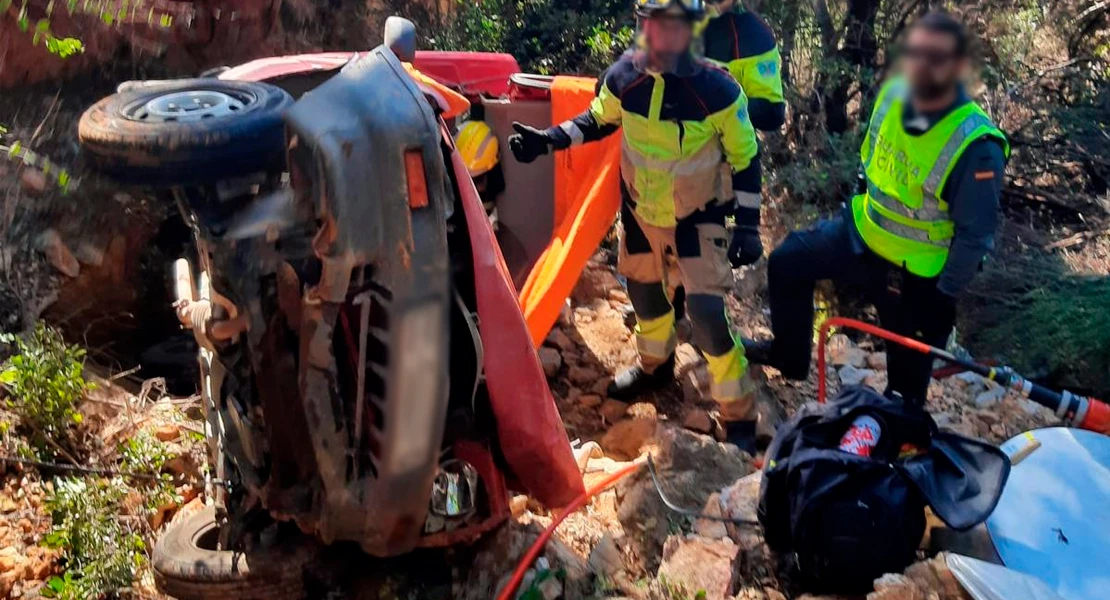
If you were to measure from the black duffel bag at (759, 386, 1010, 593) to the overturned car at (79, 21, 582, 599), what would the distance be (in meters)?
0.65

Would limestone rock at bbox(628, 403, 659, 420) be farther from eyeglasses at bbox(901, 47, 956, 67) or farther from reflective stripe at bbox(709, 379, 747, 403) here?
eyeglasses at bbox(901, 47, 956, 67)

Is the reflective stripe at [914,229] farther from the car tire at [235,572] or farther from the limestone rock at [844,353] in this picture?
the car tire at [235,572]

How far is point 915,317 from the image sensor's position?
11.8 feet

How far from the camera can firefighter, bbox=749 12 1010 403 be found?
3.06 meters

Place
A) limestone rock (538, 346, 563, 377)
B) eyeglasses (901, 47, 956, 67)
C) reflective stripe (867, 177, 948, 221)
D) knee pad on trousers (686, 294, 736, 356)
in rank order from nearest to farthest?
eyeglasses (901, 47, 956, 67) < reflective stripe (867, 177, 948, 221) < knee pad on trousers (686, 294, 736, 356) < limestone rock (538, 346, 563, 377)

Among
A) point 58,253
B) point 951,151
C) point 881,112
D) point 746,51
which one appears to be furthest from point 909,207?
Answer: point 58,253

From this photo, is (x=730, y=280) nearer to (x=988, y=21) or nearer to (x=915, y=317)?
(x=915, y=317)

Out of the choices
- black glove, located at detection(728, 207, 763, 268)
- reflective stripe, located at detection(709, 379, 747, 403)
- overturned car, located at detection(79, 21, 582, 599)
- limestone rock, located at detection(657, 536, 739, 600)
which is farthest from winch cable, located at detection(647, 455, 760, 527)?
black glove, located at detection(728, 207, 763, 268)

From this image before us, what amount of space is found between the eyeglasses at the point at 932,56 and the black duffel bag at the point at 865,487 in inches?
42.9

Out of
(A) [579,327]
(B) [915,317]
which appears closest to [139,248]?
(A) [579,327]

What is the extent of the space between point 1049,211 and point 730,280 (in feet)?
11.0

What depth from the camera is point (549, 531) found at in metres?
2.82

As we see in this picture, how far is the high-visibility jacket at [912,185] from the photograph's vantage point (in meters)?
3.07

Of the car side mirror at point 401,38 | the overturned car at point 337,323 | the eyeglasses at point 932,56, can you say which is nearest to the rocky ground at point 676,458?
the overturned car at point 337,323
